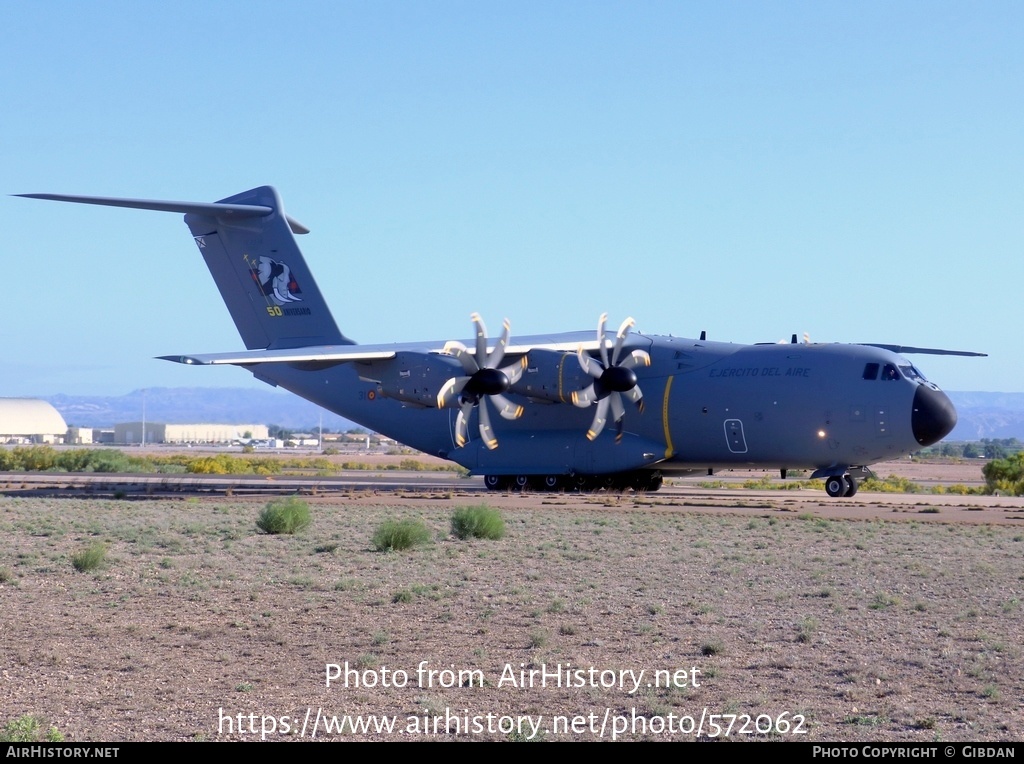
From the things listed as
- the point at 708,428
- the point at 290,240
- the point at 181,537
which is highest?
the point at 290,240

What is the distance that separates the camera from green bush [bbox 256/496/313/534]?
2028 centimetres

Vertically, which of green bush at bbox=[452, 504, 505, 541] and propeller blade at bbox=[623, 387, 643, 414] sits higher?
propeller blade at bbox=[623, 387, 643, 414]

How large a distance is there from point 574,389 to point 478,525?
10295 mm

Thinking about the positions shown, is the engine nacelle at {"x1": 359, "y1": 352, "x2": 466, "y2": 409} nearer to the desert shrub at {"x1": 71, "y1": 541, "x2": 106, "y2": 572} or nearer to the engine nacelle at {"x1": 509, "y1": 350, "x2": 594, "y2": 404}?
the engine nacelle at {"x1": 509, "y1": 350, "x2": 594, "y2": 404}

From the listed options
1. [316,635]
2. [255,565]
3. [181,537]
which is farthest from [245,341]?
[316,635]

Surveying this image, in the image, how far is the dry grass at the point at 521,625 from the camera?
27.2 feet

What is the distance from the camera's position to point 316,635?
10.9 meters

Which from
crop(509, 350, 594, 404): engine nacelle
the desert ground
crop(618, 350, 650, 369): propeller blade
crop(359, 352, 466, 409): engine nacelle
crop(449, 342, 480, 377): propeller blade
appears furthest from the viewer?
crop(509, 350, 594, 404): engine nacelle

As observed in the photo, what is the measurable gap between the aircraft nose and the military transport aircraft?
0.03 metres

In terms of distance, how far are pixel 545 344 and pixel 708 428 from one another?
15.0 ft

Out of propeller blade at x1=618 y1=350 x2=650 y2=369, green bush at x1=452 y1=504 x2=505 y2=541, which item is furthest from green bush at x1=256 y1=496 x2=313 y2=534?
propeller blade at x1=618 y1=350 x2=650 y2=369

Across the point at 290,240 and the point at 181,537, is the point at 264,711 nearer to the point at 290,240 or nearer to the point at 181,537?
the point at 181,537

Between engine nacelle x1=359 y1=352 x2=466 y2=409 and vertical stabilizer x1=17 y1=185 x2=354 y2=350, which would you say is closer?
engine nacelle x1=359 y1=352 x2=466 y2=409

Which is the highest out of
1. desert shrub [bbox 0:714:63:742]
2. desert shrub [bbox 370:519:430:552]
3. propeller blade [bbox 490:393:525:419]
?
propeller blade [bbox 490:393:525:419]
